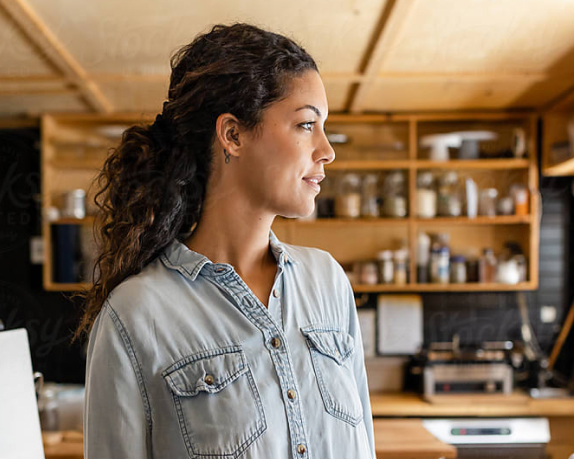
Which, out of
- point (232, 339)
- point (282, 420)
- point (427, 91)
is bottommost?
point (282, 420)

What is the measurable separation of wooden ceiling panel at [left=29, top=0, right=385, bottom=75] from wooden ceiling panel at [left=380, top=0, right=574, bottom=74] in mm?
164

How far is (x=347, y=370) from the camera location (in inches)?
32.6

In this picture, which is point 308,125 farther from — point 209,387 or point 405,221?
point 405,221

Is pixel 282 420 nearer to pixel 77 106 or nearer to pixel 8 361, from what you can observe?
pixel 8 361

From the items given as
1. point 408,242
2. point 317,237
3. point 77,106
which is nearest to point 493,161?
point 408,242

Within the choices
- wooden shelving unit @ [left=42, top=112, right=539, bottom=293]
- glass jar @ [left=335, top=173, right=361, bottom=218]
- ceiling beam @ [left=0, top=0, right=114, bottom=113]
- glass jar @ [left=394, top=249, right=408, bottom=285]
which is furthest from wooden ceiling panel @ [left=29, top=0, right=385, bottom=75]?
glass jar @ [left=394, top=249, right=408, bottom=285]

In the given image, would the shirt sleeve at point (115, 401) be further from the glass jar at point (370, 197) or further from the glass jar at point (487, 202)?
the glass jar at point (487, 202)

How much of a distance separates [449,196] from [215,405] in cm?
225

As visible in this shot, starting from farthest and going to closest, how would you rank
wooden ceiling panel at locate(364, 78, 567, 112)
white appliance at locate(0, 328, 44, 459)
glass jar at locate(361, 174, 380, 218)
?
1. glass jar at locate(361, 174, 380, 218)
2. wooden ceiling panel at locate(364, 78, 567, 112)
3. white appliance at locate(0, 328, 44, 459)

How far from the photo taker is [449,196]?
2.76 m

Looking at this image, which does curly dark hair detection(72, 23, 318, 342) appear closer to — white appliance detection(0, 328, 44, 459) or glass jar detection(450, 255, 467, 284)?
white appliance detection(0, 328, 44, 459)

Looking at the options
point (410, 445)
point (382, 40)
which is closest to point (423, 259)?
point (410, 445)

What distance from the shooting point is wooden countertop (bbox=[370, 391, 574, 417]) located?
249cm

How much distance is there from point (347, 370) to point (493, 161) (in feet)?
7.15
